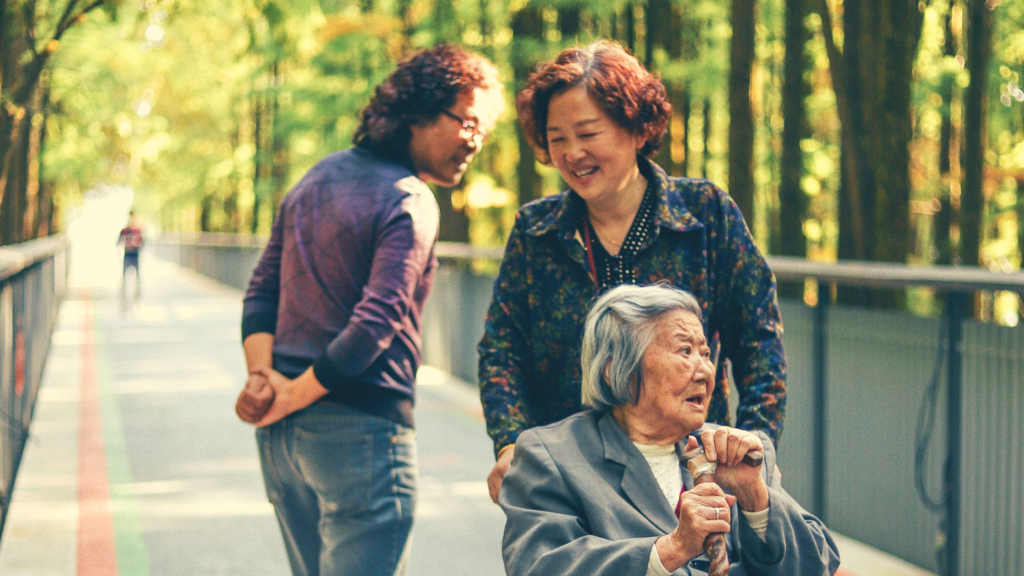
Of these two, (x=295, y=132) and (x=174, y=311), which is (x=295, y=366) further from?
(x=174, y=311)

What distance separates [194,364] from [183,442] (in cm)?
509

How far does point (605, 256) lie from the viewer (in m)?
2.81

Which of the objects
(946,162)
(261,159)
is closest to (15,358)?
(946,162)

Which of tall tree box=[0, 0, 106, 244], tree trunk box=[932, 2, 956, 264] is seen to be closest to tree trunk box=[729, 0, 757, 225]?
tree trunk box=[932, 2, 956, 264]

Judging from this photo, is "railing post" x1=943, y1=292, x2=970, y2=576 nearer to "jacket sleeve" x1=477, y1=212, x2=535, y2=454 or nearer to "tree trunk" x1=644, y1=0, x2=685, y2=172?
"jacket sleeve" x1=477, y1=212, x2=535, y2=454

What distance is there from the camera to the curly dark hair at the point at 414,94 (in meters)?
3.10

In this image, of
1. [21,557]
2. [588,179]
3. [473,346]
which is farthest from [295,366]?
[473,346]

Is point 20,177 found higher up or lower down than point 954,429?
higher up

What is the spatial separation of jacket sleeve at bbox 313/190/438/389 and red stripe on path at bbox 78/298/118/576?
323 centimetres

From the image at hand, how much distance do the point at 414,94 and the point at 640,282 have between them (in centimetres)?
84

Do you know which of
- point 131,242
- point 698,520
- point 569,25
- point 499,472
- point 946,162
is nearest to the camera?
point 698,520

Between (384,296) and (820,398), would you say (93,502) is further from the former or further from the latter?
(384,296)

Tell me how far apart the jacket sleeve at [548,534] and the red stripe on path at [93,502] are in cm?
375

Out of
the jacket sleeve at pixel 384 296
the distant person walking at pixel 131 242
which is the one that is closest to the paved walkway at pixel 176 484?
the jacket sleeve at pixel 384 296
